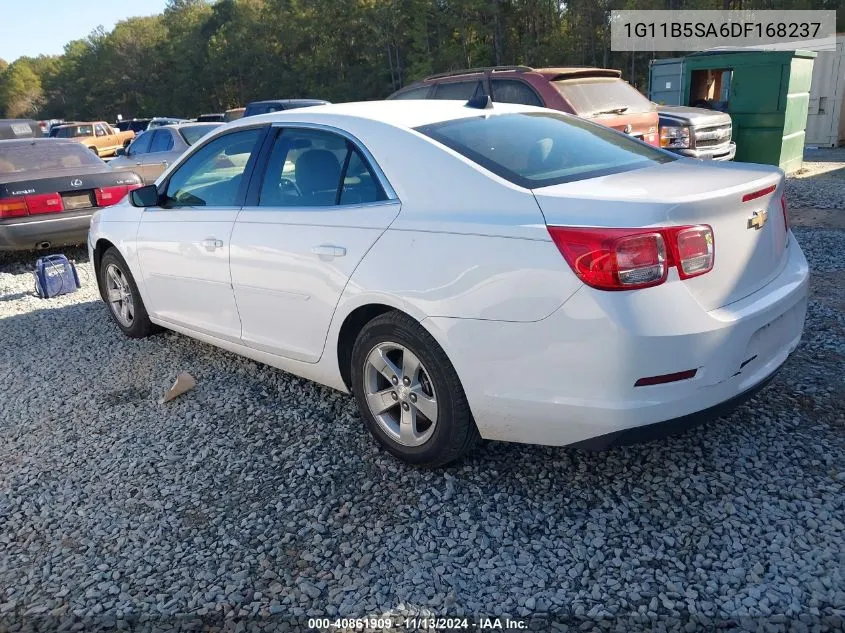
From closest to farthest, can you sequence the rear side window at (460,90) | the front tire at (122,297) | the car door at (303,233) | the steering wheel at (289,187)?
the car door at (303,233) < the steering wheel at (289,187) < the front tire at (122,297) < the rear side window at (460,90)

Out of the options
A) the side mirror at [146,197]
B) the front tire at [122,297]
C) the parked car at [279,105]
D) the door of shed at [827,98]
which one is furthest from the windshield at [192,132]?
the door of shed at [827,98]

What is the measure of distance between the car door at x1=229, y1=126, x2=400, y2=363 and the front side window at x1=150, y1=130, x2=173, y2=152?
993 centimetres

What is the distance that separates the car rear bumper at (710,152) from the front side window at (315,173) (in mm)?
7084

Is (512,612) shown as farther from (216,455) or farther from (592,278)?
(216,455)

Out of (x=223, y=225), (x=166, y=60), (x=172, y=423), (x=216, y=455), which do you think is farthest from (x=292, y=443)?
(x=166, y=60)

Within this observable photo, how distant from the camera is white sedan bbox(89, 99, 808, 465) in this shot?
2438 mm

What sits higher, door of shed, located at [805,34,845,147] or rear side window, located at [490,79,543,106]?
rear side window, located at [490,79,543,106]

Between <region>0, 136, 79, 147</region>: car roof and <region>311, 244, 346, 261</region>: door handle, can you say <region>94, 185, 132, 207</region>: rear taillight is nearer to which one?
<region>0, 136, 79, 147</region>: car roof

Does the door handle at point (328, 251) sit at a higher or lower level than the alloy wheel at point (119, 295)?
higher

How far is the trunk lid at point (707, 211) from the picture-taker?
8.05 ft

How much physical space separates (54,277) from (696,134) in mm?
8264

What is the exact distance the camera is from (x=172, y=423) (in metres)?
3.92

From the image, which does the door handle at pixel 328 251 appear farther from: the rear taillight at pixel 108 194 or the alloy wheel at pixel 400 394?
the rear taillight at pixel 108 194

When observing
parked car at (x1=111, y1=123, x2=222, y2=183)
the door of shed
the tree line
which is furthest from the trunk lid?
the tree line
